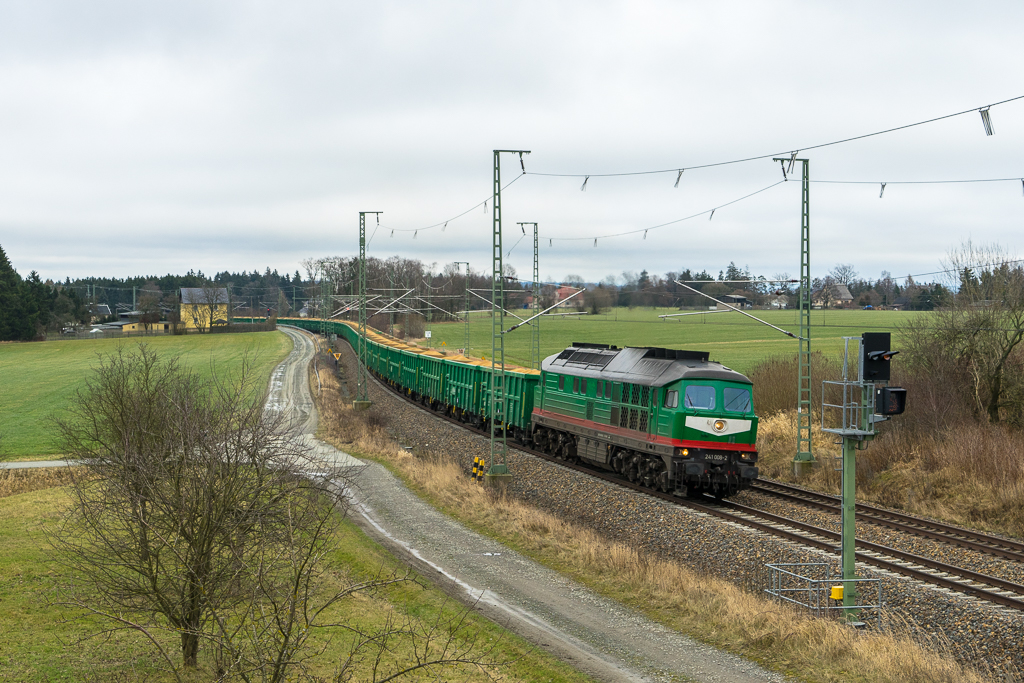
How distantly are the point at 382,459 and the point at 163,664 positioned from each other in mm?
19383

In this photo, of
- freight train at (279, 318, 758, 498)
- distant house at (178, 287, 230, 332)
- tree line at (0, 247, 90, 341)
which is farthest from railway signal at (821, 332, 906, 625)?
distant house at (178, 287, 230, 332)

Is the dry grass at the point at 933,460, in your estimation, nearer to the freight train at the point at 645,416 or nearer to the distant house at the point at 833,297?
the freight train at the point at 645,416

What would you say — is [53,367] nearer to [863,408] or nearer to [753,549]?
[753,549]

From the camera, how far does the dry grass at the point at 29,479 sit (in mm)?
31578

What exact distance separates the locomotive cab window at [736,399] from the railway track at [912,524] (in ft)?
10.1

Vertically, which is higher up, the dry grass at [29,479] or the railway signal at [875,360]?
the railway signal at [875,360]

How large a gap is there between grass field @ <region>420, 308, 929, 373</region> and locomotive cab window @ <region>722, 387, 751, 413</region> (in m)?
17.3

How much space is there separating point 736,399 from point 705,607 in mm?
8961

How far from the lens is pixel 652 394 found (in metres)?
22.6

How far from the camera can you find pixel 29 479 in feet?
107

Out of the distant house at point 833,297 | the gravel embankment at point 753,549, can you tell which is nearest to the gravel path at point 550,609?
the gravel embankment at point 753,549

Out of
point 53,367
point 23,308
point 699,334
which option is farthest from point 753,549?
point 23,308

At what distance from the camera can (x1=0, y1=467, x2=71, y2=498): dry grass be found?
3158 centimetres

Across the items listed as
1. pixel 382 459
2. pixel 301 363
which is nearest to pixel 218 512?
pixel 382 459
